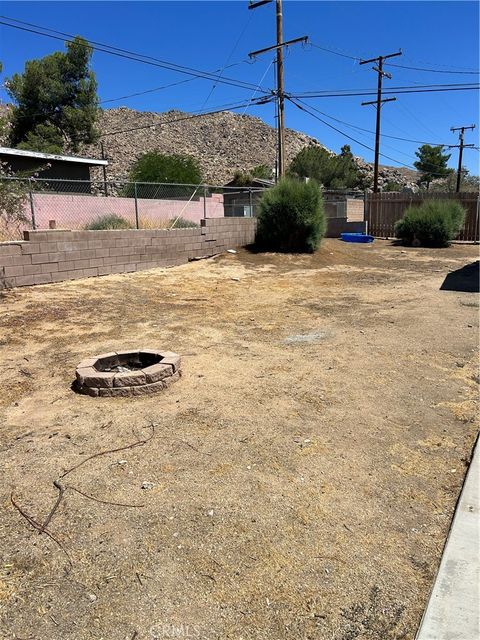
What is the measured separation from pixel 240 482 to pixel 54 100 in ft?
141

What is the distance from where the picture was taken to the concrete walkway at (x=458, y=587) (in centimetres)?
196

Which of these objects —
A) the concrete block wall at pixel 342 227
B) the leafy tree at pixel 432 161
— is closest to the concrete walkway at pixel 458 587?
the concrete block wall at pixel 342 227

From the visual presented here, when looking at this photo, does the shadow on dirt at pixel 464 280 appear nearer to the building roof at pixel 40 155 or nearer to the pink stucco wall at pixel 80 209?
the pink stucco wall at pixel 80 209

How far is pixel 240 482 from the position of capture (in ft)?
9.99

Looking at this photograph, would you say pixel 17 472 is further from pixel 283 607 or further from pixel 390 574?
pixel 390 574

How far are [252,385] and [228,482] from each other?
1732 mm

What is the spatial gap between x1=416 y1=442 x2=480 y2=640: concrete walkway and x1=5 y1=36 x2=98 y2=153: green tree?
3950cm

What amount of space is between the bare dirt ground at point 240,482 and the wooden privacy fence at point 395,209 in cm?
1865

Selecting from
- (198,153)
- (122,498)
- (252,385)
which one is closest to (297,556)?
(122,498)

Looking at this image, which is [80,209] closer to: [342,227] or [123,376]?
[123,376]

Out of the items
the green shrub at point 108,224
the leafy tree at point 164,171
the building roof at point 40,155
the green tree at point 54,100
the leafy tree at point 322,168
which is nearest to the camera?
the green shrub at point 108,224

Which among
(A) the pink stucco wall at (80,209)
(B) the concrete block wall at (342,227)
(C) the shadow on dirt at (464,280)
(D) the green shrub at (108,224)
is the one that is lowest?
(C) the shadow on dirt at (464,280)

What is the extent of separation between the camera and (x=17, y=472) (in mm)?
3148

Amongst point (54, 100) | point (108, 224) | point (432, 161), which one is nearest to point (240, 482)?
point (108, 224)
